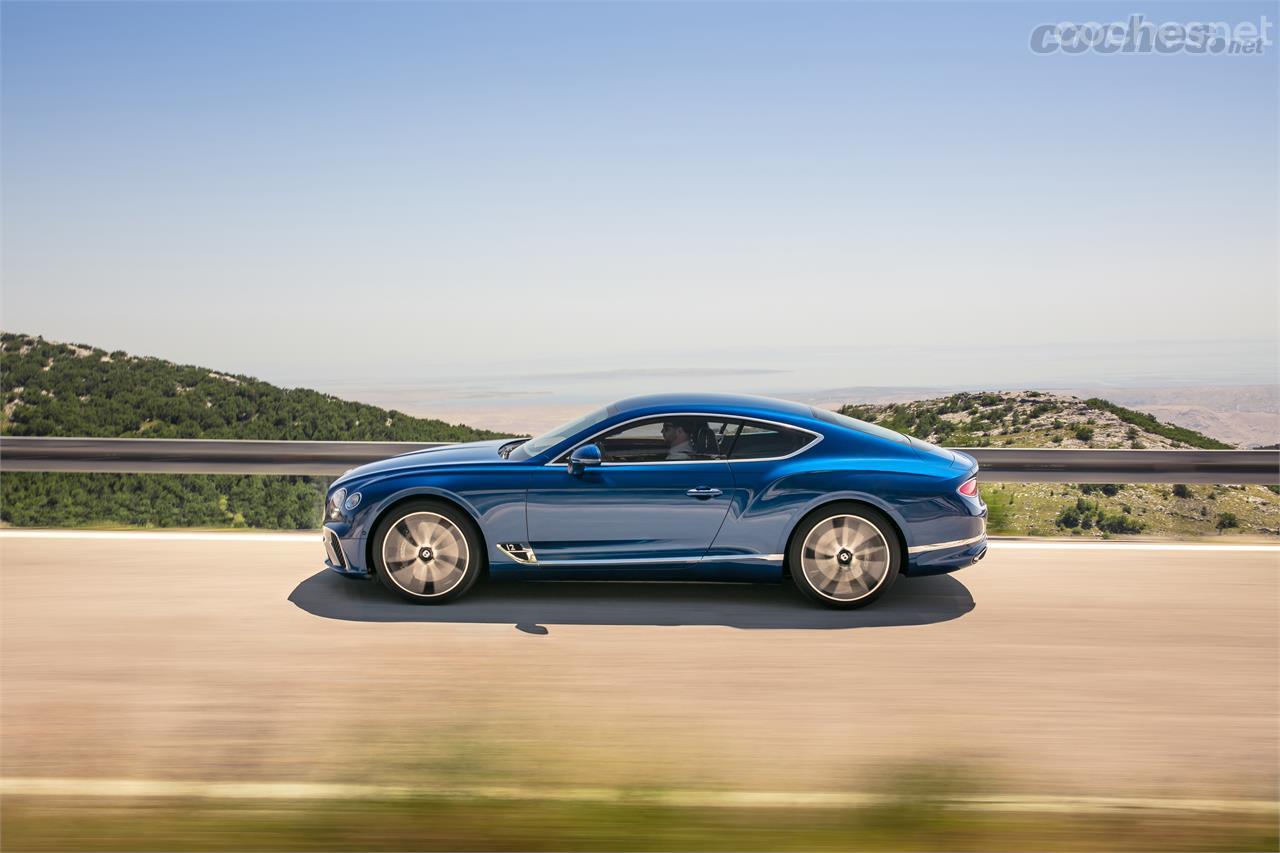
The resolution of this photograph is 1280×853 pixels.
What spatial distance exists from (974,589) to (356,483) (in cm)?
413

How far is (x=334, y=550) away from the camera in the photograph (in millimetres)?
6770

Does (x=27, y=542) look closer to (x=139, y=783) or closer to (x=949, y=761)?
(x=139, y=783)

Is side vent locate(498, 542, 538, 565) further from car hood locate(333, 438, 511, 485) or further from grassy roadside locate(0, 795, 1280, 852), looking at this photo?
grassy roadside locate(0, 795, 1280, 852)

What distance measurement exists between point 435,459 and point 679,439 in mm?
1614

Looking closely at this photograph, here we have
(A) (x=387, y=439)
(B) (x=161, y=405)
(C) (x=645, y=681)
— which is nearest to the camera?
(C) (x=645, y=681)

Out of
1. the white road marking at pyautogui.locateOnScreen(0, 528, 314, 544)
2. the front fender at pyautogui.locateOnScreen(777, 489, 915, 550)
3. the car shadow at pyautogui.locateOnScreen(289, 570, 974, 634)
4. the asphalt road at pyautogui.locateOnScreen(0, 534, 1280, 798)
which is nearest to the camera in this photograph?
the asphalt road at pyautogui.locateOnScreen(0, 534, 1280, 798)

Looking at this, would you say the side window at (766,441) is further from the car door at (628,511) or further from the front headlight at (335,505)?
the front headlight at (335,505)

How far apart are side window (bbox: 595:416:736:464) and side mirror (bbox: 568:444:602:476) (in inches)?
3.9

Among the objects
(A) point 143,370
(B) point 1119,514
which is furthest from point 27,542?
(A) point 143,370

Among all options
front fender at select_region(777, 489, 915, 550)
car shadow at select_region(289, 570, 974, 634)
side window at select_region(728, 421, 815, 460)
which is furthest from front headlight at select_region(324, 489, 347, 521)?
front fender at select_region(777, 489, 915, 550)

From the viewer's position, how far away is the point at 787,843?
3.48 meters

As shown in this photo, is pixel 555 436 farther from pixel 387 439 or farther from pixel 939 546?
pixel 387 439

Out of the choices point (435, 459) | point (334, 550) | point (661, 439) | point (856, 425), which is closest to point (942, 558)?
point (856, 425)

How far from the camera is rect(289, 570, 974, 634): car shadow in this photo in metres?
6.33
